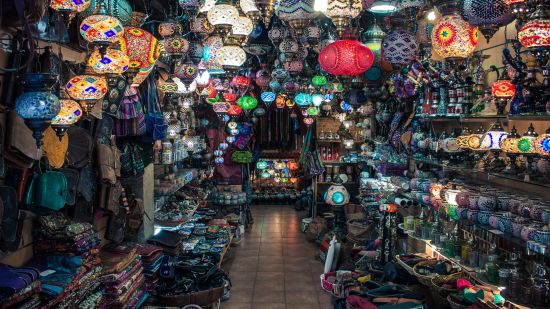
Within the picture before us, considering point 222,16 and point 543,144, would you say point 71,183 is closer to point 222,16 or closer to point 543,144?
point 222,16

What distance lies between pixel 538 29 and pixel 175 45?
2.46 m

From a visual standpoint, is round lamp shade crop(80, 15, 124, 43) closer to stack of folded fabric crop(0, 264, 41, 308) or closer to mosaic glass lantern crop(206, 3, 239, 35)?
mosaic glass lantern crop(206, 3, 239, 35)

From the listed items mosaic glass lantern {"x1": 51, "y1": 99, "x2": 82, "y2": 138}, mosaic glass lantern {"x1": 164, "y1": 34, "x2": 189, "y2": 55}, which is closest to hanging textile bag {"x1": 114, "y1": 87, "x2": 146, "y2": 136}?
mosaic glass lantern {"x1": 164, "y1": 34, "x2": 189, "y2": 55}

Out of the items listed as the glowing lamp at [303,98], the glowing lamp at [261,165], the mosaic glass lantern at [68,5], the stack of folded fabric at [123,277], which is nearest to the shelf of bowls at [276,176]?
the glowing lamp at [261,165]

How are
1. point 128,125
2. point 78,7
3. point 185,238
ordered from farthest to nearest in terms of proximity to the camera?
1. point 185,238
2. point 128,125
3. point 78,7

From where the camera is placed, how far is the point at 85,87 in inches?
104

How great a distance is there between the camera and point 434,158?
531 centimetres

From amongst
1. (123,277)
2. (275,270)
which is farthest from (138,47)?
(275,270)

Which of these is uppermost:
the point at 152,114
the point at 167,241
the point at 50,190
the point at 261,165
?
the point at 152,114

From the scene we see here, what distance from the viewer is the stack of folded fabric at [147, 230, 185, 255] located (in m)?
5.56

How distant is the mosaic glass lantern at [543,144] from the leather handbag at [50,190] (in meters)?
2.76

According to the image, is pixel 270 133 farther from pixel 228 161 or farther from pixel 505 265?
pixel 505 265

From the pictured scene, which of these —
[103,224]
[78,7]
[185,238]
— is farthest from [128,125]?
[185,238]

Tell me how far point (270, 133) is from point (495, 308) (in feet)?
34.2
